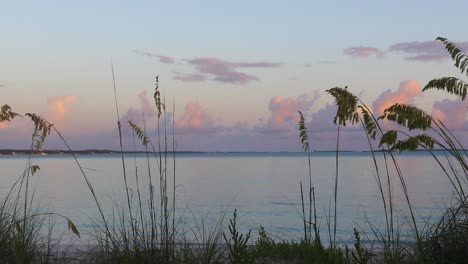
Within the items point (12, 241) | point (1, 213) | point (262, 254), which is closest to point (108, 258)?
point (12, 241)

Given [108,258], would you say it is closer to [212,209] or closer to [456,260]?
[456,260]

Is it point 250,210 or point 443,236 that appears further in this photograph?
point 250,210

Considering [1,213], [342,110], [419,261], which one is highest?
[342,110]

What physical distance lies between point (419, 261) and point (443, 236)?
48cm

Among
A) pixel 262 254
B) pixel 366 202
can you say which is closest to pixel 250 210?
pixel 366 202

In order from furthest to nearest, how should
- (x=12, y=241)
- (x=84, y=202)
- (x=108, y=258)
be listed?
(x=84, y=202)
(x=12, y=241)
(x=108, y=258)

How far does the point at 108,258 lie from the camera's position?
6.87 m

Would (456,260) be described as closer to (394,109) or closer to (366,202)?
(394,109)

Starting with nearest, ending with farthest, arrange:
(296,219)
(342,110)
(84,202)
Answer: (342,110)
(296,219)
(84,202)

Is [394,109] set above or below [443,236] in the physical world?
above

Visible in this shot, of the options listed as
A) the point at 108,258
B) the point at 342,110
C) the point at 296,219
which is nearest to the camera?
the point at 342,110

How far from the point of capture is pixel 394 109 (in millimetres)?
6473

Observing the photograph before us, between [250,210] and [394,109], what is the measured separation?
79.5 feet

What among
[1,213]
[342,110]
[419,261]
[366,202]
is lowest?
[366,202]
